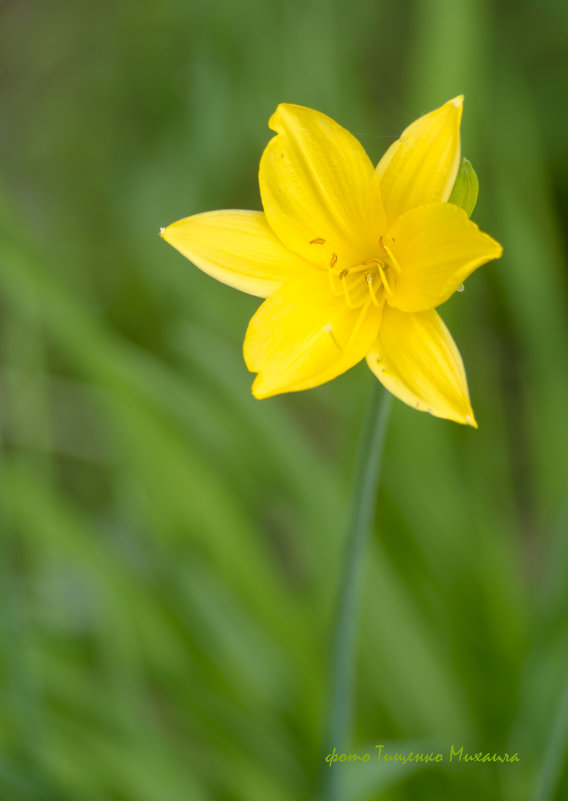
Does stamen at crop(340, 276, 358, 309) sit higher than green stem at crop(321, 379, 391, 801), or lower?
higher

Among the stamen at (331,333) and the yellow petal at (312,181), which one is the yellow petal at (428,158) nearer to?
the yellow petal at (312,181)

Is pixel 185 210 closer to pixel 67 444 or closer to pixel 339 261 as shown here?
pixel 339 261

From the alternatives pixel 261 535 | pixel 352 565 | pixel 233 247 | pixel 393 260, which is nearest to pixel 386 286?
pixel 393 260

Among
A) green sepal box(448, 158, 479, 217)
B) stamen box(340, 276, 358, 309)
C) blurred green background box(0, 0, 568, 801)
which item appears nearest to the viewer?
green sepal box(448, 158, 479, 217)

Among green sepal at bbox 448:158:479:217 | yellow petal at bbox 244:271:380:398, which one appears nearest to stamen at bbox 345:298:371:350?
yellow petal at bbox 244:271:380:398

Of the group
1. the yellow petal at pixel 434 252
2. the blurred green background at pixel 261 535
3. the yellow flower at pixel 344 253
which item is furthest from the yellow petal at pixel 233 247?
the blurred green background at pixel 261 535

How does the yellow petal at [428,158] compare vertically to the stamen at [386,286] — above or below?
above

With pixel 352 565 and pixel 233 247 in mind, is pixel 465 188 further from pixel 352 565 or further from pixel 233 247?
pixel 352 565

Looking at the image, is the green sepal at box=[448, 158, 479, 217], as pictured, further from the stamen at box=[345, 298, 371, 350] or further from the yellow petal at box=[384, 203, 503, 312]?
the stamen at box=[345, 298, 371, 350]
